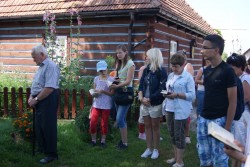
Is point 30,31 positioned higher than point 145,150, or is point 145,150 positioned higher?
point 30,31

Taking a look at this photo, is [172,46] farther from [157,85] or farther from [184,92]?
[184,92]

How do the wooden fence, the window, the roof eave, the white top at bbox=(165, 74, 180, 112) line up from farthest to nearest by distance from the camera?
the window, the roof eave, the wooden fence, the white top at bbox=(165, 74, 180, 112)

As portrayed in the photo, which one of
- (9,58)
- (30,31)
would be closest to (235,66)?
(30,31)

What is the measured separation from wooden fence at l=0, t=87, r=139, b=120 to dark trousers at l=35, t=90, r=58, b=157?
3.33m

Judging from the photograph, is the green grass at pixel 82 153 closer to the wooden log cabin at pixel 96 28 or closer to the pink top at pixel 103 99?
the pink top at pixel 103 99

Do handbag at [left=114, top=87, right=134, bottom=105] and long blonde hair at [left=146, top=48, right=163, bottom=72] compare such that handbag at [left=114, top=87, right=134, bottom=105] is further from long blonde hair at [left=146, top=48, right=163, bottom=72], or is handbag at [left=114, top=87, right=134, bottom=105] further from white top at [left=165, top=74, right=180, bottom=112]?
white top at [left=165, top=74, right=180, bottom=112]

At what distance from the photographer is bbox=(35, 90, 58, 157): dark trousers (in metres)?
5.14

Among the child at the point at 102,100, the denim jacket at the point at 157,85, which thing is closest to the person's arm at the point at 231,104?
the denim jacket at the point at 157,85

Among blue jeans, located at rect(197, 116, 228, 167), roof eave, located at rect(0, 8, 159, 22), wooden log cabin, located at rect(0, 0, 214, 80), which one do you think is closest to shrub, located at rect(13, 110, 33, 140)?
blue jeans, located at rect(197, 116, 228, 167)

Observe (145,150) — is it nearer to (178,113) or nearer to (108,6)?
(178,113)

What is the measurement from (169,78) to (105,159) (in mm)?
1825

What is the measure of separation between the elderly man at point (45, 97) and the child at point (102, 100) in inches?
42.1

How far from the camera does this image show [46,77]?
5.06 meters

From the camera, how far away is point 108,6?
1068cm
